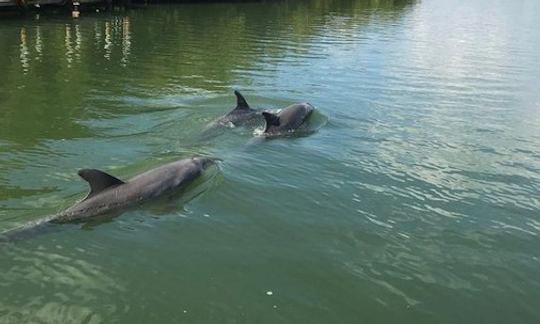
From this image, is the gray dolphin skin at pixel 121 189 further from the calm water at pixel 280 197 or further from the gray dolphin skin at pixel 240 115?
the gray dolphin skin at pixel 240 115

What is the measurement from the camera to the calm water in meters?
8.27

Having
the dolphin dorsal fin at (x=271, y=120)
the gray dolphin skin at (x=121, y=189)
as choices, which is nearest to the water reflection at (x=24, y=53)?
the dolphin dorsal fin at (x=271, y=120)

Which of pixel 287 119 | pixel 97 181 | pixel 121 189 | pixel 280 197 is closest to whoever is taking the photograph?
pixel 97 181

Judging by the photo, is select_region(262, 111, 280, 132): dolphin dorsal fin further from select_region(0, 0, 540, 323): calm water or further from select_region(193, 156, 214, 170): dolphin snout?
select_region(193, 156, 214, 170): dolphin snout

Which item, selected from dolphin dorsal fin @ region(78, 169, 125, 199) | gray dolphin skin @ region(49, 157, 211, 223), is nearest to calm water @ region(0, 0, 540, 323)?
gray dolphin skin @ region(49, 157, 211, 223)

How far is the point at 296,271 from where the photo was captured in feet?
29.5

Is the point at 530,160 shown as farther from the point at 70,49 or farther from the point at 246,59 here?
the point at 70,49

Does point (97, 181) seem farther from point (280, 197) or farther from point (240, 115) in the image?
point (240, 115)

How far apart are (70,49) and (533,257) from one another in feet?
86.2

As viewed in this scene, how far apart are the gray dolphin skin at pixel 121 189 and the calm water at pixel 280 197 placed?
35 centimetres

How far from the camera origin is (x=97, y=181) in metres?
9.91

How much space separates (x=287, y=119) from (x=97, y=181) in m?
7.57

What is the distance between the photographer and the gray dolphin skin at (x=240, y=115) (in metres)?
16.5

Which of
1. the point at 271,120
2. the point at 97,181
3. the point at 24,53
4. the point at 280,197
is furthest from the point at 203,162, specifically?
the point at 24,53
